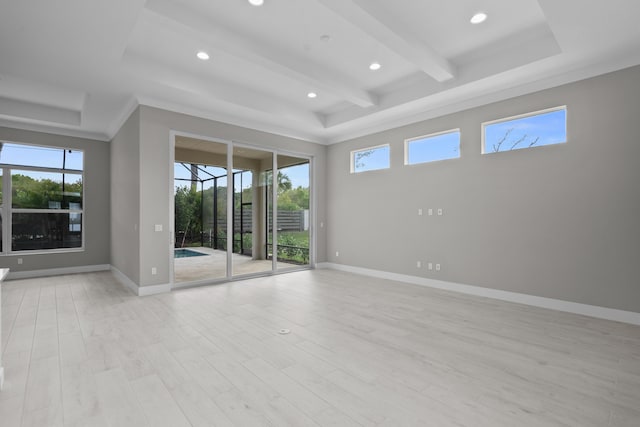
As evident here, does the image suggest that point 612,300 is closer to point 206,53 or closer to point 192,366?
point 192,366

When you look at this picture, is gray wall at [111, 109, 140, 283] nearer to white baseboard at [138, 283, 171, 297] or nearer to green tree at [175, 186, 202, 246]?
white baseboard at [138, 283, 171, 297]

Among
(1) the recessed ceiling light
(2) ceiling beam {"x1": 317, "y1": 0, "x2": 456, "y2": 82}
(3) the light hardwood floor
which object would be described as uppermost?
(1) the recessed ceiling light

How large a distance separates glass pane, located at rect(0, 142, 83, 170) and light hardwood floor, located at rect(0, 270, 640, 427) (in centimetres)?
330

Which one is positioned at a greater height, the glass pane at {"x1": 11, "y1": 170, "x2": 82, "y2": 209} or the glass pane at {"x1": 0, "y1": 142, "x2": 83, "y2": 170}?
the glass pane at {"x1": 0, "y1": 142, "x2": 83, "y2": 170}

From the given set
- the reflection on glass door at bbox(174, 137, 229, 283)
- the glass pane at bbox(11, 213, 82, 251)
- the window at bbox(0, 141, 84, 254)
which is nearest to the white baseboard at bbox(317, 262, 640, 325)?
the reflection on glass door at bbox(174, 137, 229, 283)

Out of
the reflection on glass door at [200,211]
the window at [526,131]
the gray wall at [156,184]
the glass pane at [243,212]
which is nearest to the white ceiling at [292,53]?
the gray wall at [156,184]

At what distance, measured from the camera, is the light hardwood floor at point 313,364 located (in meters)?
1.92

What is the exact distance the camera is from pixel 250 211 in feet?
20.2

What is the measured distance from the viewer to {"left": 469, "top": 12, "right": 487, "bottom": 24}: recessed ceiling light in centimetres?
325

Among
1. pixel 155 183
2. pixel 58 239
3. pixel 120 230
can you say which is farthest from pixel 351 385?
pixel 58 239

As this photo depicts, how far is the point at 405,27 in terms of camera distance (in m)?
3.41

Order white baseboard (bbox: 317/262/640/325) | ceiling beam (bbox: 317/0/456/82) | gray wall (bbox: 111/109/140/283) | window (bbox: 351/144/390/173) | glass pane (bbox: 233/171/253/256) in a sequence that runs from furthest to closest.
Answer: window (bbox: 351/144/390/173), glass pane (bbox: 233/171/253/256), gray wall (bbox: 111/109/140/283), white baseboard (bbox: 317/262/640/325), ceiling beam (bbox: 317/0/456/82)

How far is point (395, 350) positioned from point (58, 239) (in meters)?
7.29

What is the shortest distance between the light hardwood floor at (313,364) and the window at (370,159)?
116 inches
